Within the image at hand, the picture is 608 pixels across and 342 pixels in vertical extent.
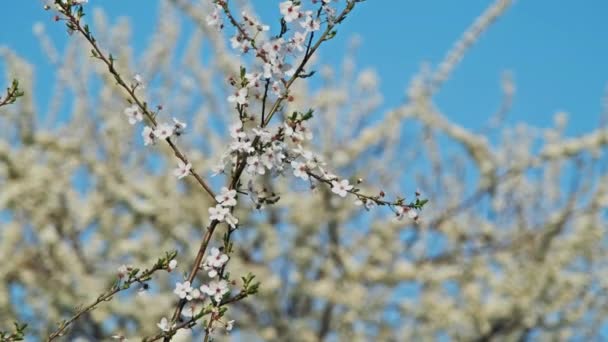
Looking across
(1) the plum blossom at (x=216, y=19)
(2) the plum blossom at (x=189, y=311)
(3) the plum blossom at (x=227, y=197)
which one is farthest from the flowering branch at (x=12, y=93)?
(2) the plum blossom at (x=189, y=311)

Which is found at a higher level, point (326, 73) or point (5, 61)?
point (5, 61)

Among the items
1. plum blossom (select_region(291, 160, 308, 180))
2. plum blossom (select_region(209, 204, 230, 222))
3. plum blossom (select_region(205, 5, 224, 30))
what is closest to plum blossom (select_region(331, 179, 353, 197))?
A: plum blossom (select_region(291, 160, 308, 180))

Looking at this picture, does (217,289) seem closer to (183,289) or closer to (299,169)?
(183,289)

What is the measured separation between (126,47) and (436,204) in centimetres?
421

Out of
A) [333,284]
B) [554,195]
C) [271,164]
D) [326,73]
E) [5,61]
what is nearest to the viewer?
[271,164]

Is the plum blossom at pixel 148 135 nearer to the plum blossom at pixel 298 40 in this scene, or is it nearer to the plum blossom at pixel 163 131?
the plum blossom at pixel 163 131

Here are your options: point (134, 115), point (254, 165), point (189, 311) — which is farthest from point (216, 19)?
point (189, 311)

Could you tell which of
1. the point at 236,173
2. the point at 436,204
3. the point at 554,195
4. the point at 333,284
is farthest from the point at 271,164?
the point at 554,195

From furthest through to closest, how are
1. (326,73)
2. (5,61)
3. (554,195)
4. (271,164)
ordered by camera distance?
(554,195) → (326,73) → (5,61) → (271,164)

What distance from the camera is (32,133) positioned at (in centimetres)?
773

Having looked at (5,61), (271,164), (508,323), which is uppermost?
(5,61)

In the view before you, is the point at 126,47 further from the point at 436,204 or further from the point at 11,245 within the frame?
the point at 436,204

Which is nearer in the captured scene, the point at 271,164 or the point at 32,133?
the point at 271,164

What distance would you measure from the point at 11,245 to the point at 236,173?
6.73 metres
